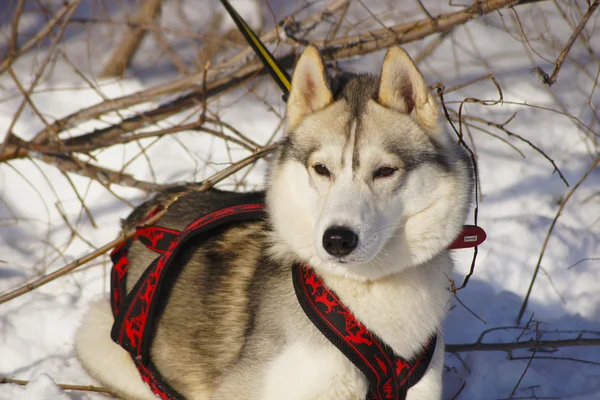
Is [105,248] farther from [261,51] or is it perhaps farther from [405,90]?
[405,90]

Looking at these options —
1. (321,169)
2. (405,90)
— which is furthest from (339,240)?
(405,90)

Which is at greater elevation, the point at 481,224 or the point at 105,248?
the point at 105,248

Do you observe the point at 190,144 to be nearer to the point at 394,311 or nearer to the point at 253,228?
the point at 253,228

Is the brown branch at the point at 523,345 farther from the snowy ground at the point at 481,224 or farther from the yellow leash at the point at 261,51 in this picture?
the yellow leash at the point at 261,51

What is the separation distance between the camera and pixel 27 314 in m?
3.45

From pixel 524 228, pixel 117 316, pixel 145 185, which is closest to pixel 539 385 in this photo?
pixel 524 228

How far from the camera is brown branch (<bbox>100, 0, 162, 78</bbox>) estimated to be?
5652 millimetres

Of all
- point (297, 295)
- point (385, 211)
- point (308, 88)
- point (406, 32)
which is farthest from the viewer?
point (406, 32)

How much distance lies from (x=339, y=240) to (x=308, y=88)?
0.66 meters

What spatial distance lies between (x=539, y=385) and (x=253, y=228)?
65.7 inches

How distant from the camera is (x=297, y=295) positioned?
2248 mm

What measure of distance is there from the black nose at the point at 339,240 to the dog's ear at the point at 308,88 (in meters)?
0.57

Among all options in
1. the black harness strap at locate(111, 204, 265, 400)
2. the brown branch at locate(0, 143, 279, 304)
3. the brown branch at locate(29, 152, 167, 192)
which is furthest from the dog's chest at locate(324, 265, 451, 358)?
the brown branch at locate(29, 152, 167, 192)

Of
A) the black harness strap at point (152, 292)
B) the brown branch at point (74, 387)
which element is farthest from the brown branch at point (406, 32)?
the brown branch at point (74, 387)
